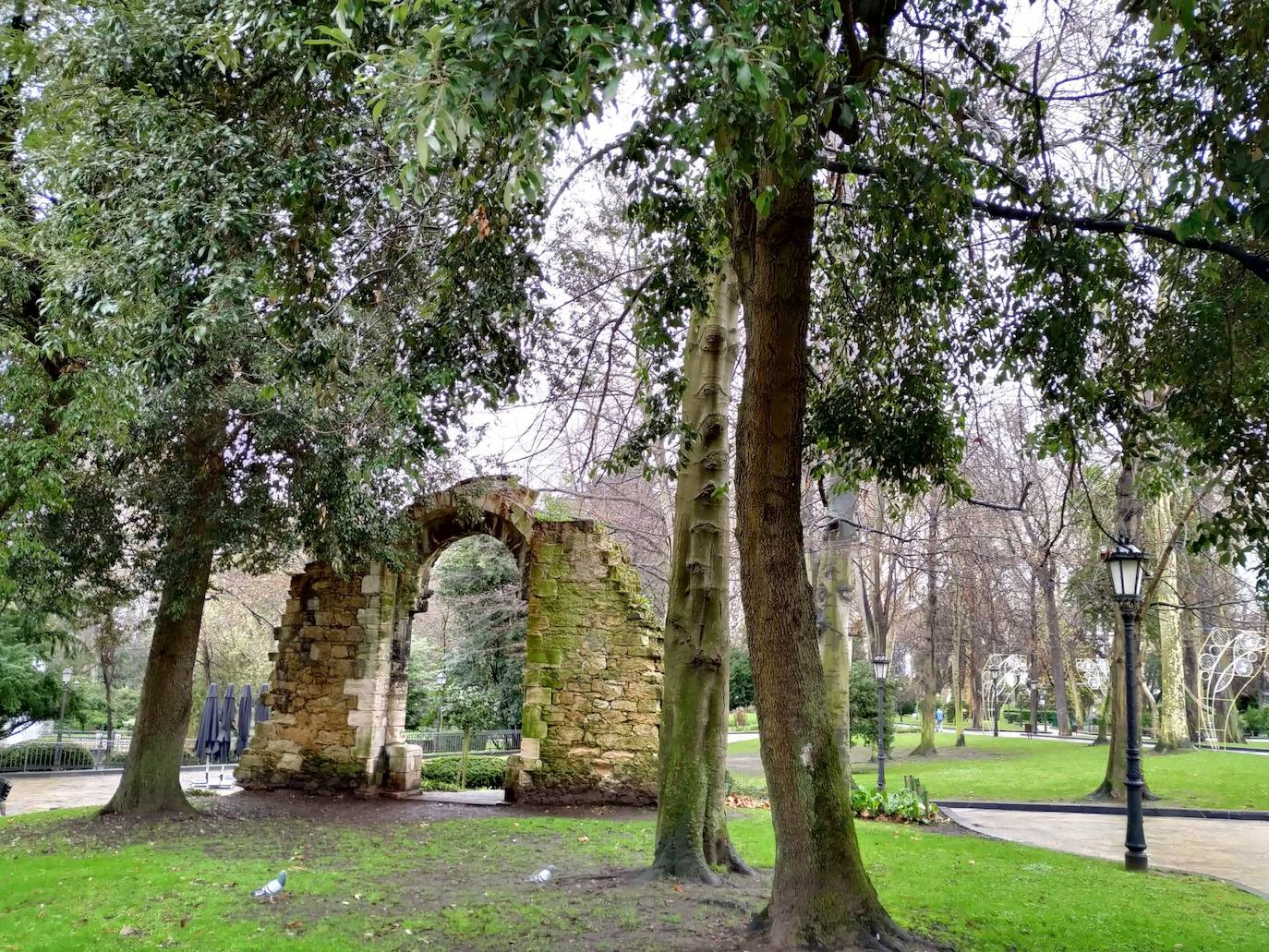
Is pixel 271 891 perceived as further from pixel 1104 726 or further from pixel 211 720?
pixel 1104 726

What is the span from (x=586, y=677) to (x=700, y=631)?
554cm

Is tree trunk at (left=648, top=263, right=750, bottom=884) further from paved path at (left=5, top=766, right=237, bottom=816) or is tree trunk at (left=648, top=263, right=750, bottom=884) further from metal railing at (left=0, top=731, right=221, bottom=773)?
metal railing at (left=0, top=731, right=221, bottom=773)

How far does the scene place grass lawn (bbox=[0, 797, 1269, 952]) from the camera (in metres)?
6.12

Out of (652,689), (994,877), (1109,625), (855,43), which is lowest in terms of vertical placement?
(994,877)

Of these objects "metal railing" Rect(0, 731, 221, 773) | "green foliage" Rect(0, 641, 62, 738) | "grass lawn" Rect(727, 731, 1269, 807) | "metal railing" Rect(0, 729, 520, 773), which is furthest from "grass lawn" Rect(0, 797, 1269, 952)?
"metal railing" Rect(0, 731, 221, 773)

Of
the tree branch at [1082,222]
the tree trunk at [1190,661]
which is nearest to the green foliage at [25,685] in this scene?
the tree branch at [1082,222]

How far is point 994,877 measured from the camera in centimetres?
853

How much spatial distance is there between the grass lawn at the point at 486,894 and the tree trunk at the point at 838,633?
4.44 meters

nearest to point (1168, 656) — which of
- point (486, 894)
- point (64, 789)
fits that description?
point (486, 894)

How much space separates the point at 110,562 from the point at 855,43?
10.4 meters

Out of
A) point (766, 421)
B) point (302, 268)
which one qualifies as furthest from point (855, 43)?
point (302, 268)

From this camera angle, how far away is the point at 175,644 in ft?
36.8

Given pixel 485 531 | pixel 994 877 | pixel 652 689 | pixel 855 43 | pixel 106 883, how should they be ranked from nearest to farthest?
pixel 855 43 → pixel 106 883 → pixel 994 877 → pixel 652 689 → pixel 485 531

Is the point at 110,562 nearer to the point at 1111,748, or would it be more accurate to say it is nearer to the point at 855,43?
the point at 855,43
